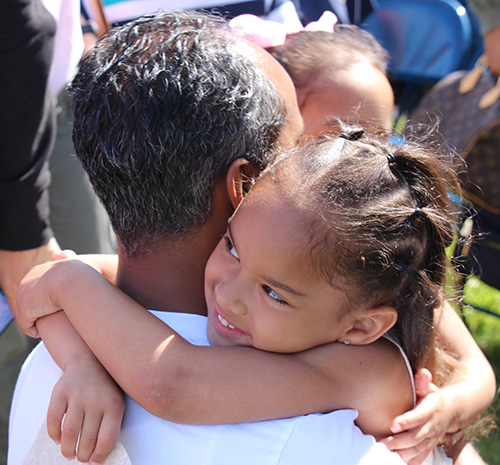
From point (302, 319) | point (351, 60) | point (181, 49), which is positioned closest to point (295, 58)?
point (351, 60)

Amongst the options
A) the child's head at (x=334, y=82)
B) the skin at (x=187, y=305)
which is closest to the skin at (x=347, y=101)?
the child's head at (x=334, y=82)

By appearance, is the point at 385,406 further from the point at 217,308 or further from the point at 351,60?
the point at 351,60

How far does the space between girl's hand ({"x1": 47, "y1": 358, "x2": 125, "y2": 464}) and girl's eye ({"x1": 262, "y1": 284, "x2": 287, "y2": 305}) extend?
388mm

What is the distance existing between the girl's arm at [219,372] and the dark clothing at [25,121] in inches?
37.6

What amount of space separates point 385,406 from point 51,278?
855mm

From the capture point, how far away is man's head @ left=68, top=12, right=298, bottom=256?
129 cm

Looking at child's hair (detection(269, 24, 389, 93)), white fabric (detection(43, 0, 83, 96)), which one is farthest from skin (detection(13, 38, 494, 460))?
white fabric (detection(43, 0, 83, 96))

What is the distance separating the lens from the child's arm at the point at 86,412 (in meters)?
1.16

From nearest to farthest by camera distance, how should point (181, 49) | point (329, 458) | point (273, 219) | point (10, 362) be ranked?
point (329, 458) → point (273, 219) → point (181, 49) → point (10, 362)

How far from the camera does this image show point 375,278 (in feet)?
4.14

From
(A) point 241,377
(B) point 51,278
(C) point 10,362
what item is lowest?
(C) point 10,362

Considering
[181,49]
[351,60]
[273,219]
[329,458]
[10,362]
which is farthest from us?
[10,362]

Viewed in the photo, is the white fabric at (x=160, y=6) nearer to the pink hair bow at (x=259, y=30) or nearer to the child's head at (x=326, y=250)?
the pink hair bow at (x=259, y=30)

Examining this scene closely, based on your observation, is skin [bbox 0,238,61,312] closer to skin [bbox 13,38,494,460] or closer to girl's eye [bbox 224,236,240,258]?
skin [bbox 13,38,494,460]
